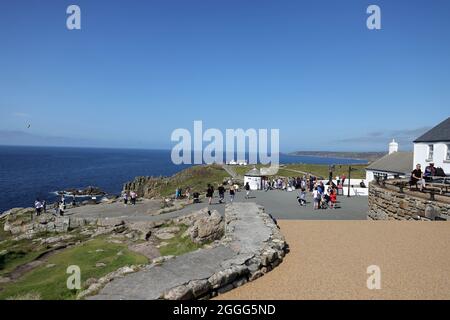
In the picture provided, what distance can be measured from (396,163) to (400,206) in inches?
1021

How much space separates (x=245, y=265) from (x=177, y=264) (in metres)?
1.64

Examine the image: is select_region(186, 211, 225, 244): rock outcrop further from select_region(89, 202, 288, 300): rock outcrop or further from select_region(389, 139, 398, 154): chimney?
select_region(389, 139, 398, 154): chimney

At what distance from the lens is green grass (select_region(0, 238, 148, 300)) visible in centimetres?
1188

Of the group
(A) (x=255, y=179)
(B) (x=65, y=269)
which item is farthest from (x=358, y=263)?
(A) (x=255, y=179)

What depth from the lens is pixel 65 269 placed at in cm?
1498

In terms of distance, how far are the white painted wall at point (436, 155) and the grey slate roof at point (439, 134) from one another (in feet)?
1.50

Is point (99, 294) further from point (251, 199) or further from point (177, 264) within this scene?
point (251, 199)

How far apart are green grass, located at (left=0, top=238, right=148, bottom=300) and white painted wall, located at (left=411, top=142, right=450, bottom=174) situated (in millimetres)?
25959

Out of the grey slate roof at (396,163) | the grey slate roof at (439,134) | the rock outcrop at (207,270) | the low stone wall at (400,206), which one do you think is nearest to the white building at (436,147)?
the grey slate roof at (439,134)

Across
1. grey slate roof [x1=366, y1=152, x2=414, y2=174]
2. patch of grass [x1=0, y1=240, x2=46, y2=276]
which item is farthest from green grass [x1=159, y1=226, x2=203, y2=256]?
grey slate roof [x1=366, y1=152, x2=414, y2=174]

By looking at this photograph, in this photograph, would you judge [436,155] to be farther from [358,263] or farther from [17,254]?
[17,254]

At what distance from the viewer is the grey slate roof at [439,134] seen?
28.7m

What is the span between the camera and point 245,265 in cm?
805
